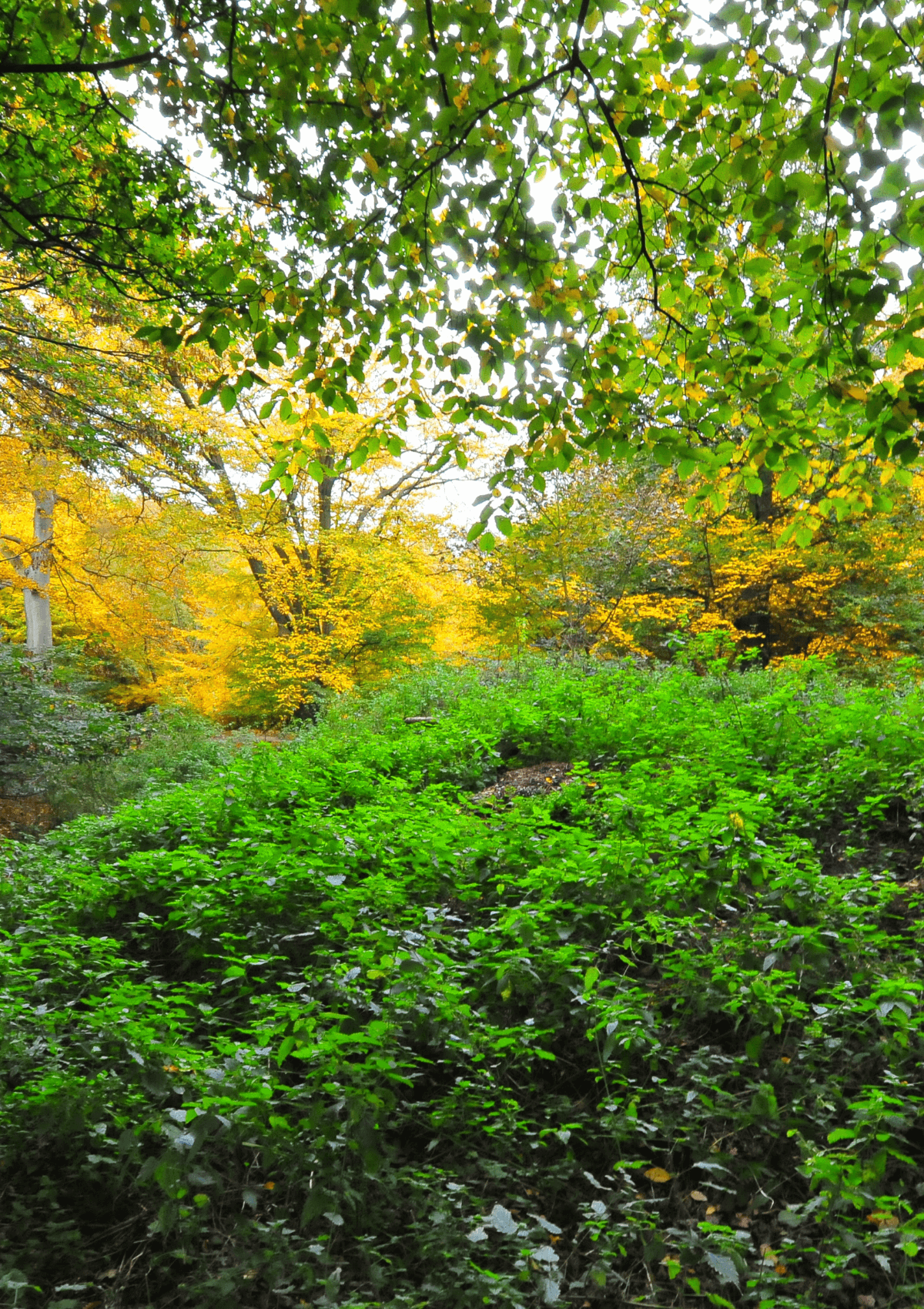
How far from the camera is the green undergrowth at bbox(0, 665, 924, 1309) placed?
216 centimetres

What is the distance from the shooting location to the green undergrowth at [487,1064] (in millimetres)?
2156

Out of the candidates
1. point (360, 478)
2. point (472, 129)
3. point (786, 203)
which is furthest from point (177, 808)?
point (360, 478)

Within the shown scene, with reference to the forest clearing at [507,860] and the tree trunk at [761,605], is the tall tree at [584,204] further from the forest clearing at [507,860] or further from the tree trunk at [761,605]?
the tree trunk at [761,605]

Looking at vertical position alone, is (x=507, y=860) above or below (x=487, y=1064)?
above

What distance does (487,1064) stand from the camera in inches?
114

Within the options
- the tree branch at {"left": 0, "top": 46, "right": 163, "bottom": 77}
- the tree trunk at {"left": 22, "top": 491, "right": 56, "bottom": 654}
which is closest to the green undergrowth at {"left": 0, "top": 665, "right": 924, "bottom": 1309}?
the tree branch at {"left": 0, "top": 46, "right": 163, "bottom": 77}

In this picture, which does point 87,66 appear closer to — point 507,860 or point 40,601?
point 507,860

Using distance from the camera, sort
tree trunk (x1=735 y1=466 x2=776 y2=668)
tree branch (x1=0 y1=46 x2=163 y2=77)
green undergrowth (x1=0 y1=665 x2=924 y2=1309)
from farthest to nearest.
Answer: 1. tree trunk (x1=735 y1=466 x2=776 y2=668)
2. tree branch (x1=0 y1=46 x2=163 y2=77)
3. green undergrowth (x1=0 y1=665 x2=924 y2=1309)

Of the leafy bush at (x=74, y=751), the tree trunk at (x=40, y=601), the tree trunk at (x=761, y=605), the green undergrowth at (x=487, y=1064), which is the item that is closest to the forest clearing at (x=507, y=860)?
the green undergrowth at (x=487, y=1064)

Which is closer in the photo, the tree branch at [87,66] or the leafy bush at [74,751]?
the tree branch at [87,66]

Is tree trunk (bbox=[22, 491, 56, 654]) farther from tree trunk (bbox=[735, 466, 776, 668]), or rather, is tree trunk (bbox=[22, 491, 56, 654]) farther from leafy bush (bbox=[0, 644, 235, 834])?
tree trunk (bbox=[735, 466, 776, 668])

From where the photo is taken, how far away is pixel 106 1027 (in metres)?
2.63

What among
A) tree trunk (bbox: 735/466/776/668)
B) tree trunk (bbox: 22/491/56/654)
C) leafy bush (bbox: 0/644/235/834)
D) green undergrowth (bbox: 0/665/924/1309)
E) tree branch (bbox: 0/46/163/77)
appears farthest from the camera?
tree trunk (bbox: 22/491/56/654)

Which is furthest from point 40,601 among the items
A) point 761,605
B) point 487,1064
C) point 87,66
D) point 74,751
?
point 487,1064
